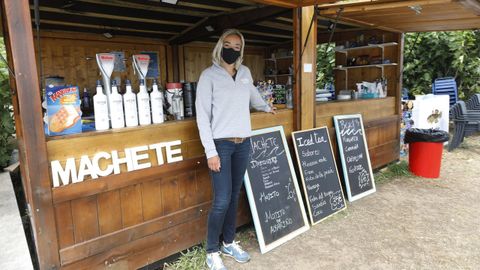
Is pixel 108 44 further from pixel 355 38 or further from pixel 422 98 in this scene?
pixel 422 98

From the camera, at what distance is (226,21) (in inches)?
176

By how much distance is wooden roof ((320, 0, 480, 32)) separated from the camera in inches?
124

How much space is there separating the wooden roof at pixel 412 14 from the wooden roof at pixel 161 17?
0.65 m

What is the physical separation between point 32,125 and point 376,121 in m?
4.15

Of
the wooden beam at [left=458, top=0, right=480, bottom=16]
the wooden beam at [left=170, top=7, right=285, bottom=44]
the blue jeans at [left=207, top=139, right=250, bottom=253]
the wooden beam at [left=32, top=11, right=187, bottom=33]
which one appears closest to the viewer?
the blue jeans at [left=207, top=139, right=250, bottom=253]

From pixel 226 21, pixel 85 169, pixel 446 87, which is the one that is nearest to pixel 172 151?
pixel 85 169

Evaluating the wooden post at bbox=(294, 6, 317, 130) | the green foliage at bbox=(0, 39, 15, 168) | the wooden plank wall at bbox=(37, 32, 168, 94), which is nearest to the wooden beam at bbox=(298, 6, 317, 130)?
the wooden post at bbox=(294, 6, 317, 130)

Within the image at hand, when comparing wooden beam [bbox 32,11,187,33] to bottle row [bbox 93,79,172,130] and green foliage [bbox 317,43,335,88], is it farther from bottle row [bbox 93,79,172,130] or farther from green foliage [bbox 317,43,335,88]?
green foliage [bbox 317,43,335,88]

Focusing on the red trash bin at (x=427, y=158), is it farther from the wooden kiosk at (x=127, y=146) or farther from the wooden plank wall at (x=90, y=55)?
the wooden plank wall at (x=90, y=55)

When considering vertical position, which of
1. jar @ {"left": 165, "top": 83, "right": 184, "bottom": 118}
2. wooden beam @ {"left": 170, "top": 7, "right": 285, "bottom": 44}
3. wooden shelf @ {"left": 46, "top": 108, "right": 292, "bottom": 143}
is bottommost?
wooden shelf @ {"left": 46, "top": 108, "right": 292, "bottom": 143}

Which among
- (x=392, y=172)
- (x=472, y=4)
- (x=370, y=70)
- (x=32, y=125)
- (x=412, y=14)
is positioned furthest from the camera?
(x=370, y=70)

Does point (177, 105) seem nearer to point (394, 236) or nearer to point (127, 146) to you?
point (127, 146)

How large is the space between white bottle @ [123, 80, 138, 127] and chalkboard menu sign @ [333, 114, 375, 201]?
2.40 metres

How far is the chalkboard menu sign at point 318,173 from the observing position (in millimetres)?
3283
